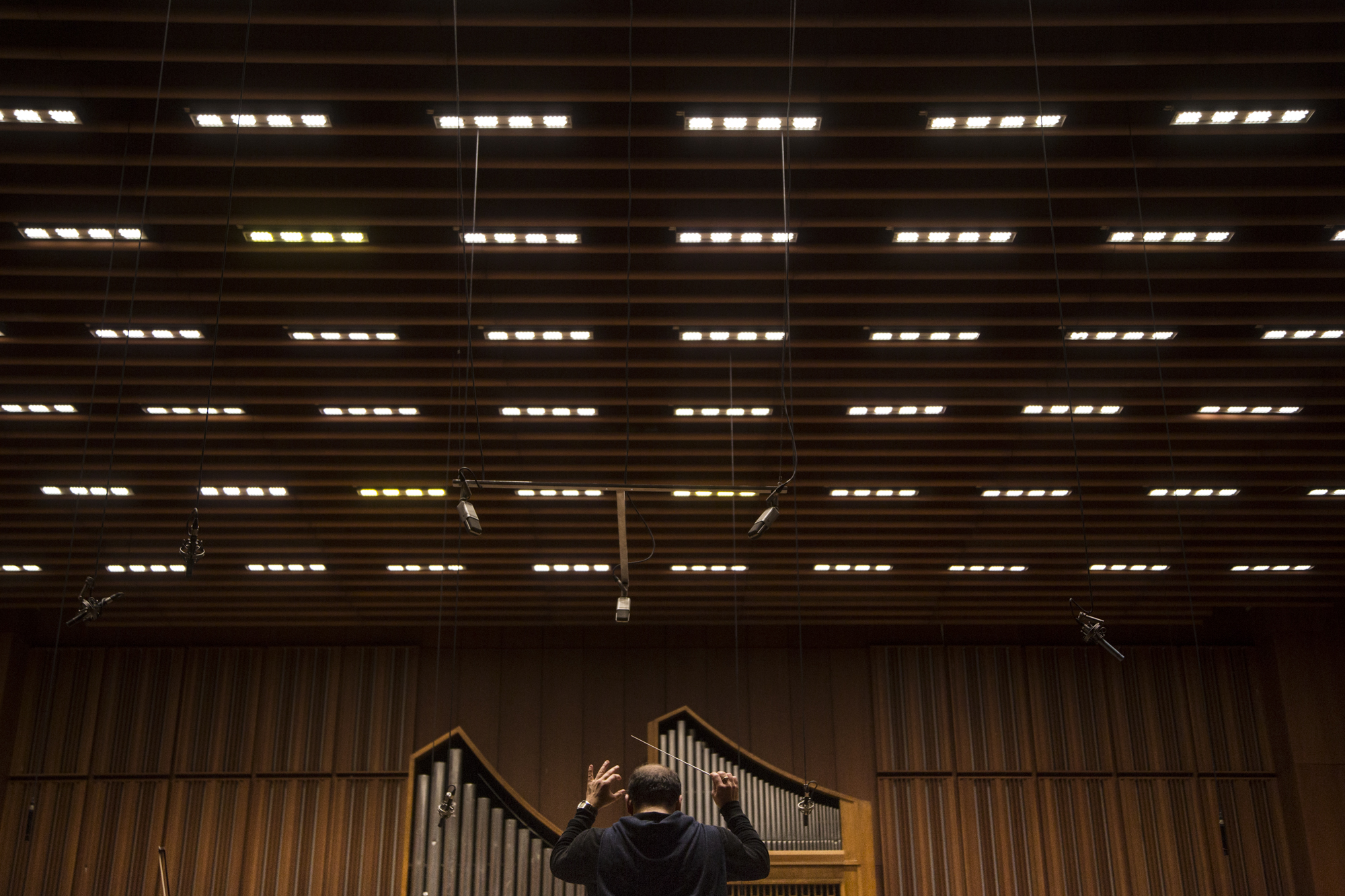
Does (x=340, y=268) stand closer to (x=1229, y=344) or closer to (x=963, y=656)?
(x=1229, y=344)

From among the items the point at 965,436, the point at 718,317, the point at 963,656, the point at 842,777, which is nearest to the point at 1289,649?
the point at 963,656

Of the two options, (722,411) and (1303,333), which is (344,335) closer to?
(722,411)

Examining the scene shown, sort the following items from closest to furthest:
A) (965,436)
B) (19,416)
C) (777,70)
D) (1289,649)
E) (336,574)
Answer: (777,70) → (19,416) → (965,436) → (336,574) → (1289,649)

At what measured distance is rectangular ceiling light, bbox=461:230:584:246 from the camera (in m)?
6.31

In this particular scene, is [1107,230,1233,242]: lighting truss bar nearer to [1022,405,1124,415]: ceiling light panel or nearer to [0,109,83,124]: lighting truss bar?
[1022,405,1124,415]: ceiling light panel

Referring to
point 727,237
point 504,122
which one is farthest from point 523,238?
point 727,237

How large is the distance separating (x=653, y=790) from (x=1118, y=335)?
5743 mm

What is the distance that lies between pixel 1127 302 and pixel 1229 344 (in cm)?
106

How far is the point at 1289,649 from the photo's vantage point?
1240cm

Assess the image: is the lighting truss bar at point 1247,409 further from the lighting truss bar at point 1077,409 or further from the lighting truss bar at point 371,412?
Result: the lighting truss bar at point 371,412

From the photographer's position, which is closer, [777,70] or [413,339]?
[777,70]

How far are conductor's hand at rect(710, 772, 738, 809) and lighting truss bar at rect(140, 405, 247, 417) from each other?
6.34 m

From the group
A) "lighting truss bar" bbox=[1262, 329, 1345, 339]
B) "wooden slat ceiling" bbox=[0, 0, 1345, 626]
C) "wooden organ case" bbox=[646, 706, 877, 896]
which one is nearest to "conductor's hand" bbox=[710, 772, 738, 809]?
"wooden slat ceiling" bbox=[0, 0, 1345, 626]

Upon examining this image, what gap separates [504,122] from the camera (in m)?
5.56
